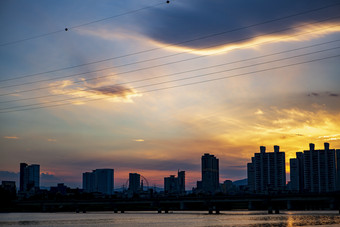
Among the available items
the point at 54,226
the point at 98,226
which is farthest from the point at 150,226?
the point at 54,226

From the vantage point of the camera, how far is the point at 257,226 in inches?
6275

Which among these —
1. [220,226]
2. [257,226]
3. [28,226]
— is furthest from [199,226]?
[28,226]

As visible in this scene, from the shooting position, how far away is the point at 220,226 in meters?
159

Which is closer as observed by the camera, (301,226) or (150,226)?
(301,226)

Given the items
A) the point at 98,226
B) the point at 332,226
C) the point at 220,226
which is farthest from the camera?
the point at 98,226

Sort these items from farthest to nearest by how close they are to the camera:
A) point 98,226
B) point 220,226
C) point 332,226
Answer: point 98,226 → point 220,226 → point 332,226

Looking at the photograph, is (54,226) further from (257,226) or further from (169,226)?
(257,226)

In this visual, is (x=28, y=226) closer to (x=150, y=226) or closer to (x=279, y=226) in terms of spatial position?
(x=150, y=226)

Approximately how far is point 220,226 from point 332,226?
3510 cm

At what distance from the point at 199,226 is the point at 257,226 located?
19.1 m

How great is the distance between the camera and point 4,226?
17475 cm

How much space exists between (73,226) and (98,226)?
28.3ft

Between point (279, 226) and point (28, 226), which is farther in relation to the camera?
point (28, 226)

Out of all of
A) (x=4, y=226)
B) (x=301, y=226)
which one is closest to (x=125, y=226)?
(x=4, y=226)
